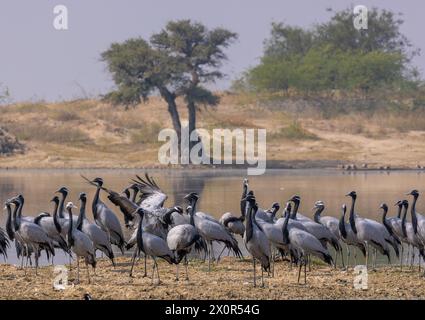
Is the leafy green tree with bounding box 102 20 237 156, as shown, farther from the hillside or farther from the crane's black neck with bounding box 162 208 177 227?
the crane's black neck with bounding box 162 208 177 227

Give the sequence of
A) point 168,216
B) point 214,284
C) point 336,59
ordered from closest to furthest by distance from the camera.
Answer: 1. point 214,284
2. point 168,216
3. point 336,59

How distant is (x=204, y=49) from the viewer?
5194 cm

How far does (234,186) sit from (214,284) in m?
21.5

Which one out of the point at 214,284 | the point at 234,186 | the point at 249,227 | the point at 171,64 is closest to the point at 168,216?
the point at 214,284

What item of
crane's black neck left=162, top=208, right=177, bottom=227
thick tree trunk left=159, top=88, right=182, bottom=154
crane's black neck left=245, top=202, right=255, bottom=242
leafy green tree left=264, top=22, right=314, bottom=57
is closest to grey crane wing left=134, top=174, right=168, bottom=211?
crane's black neck left=162, top=208, right=177, bottom=227

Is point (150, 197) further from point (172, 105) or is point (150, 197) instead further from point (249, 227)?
point (172, 105)

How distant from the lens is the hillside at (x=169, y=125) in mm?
49469

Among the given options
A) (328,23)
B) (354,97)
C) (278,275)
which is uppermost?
(328,23)

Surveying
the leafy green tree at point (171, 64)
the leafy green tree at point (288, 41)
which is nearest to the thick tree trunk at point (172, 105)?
the leafy green tree at point (171, 64)

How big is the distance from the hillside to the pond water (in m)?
2.46

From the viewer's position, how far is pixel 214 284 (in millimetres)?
16438

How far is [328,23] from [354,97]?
10.8 metres
